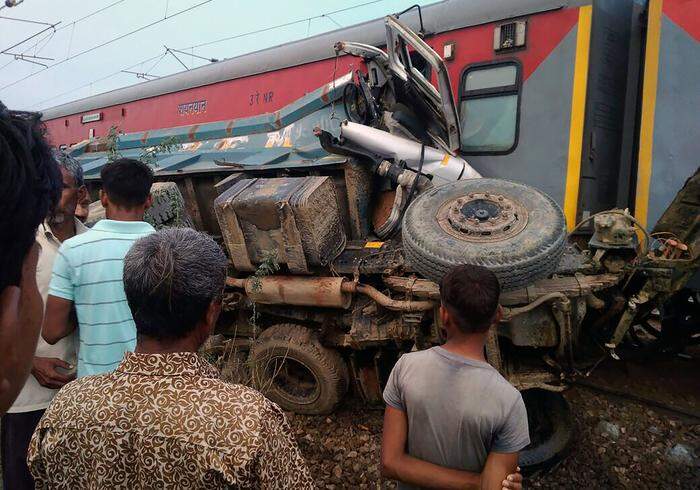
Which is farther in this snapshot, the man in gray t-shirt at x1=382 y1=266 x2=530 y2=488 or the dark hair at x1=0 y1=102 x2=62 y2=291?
the man in gray t-shirt at x1=382 y1=266 x2=530 y2=488

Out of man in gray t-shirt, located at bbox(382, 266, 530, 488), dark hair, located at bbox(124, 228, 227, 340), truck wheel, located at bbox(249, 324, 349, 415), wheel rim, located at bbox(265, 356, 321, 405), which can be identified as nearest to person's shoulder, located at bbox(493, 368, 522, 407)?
man in gray t-shirt, located at bbox(382, 266, 530, 488)

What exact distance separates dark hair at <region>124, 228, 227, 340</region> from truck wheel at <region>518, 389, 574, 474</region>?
2.58m

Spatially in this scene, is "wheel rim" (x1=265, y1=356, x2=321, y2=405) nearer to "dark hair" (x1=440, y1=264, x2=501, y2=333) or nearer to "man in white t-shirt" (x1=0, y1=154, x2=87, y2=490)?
"man in white t-shirt" (x1=0, y1=154, x2=87, y2=490)

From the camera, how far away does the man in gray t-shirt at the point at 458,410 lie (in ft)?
4.95

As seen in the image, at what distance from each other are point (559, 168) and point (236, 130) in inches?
144

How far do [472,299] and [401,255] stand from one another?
5.68 feet

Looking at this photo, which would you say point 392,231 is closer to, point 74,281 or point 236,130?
point 74,281

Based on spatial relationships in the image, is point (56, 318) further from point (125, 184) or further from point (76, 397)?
point (76, 397)

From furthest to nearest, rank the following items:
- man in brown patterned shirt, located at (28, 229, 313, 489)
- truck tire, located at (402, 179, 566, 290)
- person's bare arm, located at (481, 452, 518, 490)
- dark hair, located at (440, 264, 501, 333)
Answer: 1. truck tire, located at (402, 179, 566, 290)
2. dark hair, located at (440, 264, 501, 333)
3. person's bare arm, located at (481, 452, 518, 490)
4. man in brown patterned shirt, located at (28, 229, 313, 489)

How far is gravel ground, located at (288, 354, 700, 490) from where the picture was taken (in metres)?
2.93

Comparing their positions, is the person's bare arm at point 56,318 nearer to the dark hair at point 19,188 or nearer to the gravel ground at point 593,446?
the dark hair at point 19,188

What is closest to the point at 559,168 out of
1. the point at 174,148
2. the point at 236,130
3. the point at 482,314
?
the point at 482,314

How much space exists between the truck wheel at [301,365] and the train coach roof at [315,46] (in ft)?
10.9

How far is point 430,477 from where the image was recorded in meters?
1.57
